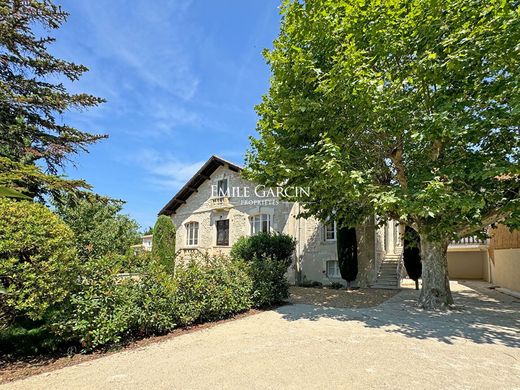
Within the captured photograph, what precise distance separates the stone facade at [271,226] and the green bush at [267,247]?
101 cm

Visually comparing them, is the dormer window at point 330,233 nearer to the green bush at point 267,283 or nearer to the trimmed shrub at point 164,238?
the green bush at point 267,283

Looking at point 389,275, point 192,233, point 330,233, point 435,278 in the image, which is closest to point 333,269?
point 330,233

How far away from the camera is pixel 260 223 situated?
17797 millimetres

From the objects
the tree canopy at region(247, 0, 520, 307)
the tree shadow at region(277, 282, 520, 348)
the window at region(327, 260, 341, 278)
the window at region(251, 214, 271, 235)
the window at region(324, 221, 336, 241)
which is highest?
the tree canopy at region(247, 0, 520, 307)

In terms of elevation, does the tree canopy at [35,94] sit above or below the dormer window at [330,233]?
above

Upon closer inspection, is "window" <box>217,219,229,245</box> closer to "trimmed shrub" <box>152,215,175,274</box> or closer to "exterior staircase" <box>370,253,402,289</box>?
"trimmed shrub" <box>152,215,175,274</box>

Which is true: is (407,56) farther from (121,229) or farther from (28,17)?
(121,229)

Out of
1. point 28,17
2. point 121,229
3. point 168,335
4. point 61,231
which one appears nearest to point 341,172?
point 168,335

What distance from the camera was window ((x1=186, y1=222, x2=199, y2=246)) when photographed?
69.6 ft

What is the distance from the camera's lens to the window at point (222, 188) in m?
19.6

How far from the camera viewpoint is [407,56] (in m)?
7.99

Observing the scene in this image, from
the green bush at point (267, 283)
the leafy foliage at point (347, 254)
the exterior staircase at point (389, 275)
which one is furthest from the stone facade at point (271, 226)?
the green bush at point (267, 283)

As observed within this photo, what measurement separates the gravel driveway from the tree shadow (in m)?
0.04

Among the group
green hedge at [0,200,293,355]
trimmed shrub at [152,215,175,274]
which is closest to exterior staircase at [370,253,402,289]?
green hedge at [0,200,293,355]
